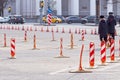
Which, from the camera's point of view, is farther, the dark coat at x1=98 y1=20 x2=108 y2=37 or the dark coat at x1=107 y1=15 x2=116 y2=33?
the dark coat at x1=107 y1=15 x2=116 y2=33

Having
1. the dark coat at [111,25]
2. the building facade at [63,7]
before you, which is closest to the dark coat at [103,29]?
the dark coat at [111,25]

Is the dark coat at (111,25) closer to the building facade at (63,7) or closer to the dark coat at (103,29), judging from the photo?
the dark coat at (103,29)

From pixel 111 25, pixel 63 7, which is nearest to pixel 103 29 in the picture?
pixel 111 25

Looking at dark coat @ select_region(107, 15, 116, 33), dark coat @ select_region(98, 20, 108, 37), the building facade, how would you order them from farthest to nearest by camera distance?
the building facade
dark coat @ select_region(107, 15, 116, 33)
dark coat @ select_region(98, 20, 108, 37)

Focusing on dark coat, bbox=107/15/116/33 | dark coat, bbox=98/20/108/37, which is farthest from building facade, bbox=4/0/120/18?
dark coat, bbox=98/20/108/37

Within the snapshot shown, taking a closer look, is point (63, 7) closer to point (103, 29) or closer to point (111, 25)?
point (111, 25)

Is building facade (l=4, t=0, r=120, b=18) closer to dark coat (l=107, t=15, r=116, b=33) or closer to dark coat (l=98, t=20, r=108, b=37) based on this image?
dark coat (l=107, t=15, r=116, b=33)

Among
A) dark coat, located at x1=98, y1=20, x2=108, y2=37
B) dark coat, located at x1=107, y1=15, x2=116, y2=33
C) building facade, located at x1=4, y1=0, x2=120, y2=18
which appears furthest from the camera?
building facade, located at x1=4, y1=0, x2=120, y2=18

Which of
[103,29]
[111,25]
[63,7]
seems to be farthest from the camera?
[63,7]

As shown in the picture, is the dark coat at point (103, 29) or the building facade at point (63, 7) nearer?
the dark coat at point (103, 29)

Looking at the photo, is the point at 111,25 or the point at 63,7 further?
the point at 63,7

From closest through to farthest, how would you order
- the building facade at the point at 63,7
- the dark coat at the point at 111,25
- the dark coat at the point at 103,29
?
the dark coat at the point at 103,29
the dark coat at the point at 111,25
the building facade at the point at 63,7

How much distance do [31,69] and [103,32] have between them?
9957mm

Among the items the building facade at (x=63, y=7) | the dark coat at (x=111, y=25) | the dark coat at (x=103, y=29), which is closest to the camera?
the dark coat at (x=103, y=29)
